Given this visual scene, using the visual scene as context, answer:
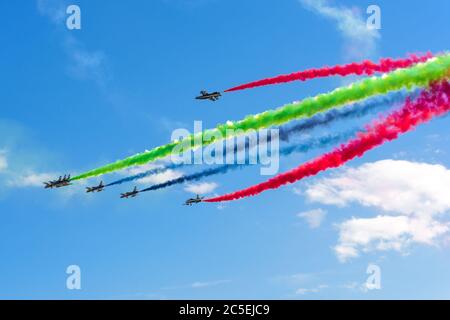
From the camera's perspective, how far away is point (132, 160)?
87500 mm

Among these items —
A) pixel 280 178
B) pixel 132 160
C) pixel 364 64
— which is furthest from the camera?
pixel 132 160

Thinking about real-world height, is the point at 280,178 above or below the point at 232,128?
below

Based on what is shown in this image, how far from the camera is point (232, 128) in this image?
245ft
